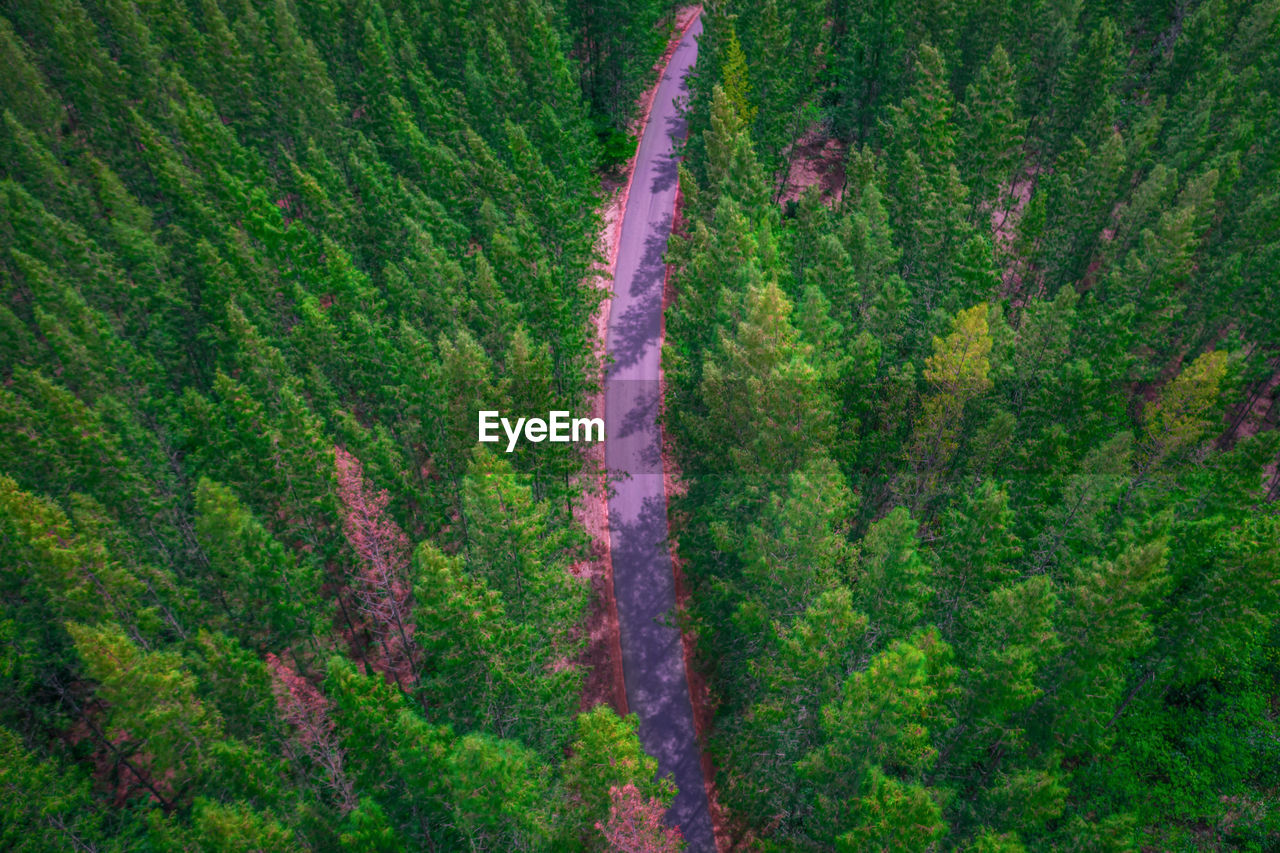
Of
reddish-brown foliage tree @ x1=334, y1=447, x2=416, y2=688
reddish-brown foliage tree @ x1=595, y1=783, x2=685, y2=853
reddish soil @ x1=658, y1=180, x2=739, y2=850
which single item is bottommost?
reddish soil @ x1=658, y1=180, x2=739, y2=850

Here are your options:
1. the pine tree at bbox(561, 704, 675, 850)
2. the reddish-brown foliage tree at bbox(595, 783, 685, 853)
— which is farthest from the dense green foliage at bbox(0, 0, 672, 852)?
the reddish-brown foliage tree at bbox(595, 783, 685, 853)

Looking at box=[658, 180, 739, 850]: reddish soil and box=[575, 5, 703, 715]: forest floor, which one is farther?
box=[575, 5, 703, 715]: forest floor

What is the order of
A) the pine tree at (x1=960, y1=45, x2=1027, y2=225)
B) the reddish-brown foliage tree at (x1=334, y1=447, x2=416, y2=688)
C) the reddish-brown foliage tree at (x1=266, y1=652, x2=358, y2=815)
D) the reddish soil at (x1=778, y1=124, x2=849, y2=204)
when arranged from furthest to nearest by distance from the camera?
the reddish soil at (x1=778, y1=124, x2=849, y2=204)
the pine tree at (x1=960, y1=45, x2=1027, y2=225)
the reddish-brown foliage tree at (x1=334, y1=447, x2=416, y2=688)
the reddish-brown foliage tree at (x1=266, y1=652, x2=358, y2=815)

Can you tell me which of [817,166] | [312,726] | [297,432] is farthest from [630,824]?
[817,166]

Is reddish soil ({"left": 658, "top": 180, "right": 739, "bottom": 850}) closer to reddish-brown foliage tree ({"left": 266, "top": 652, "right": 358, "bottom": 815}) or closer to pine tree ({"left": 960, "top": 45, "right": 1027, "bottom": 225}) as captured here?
reddish-brown foliage tree ({"left": 266, "top": 652, "right": 358, "bottom": 815})

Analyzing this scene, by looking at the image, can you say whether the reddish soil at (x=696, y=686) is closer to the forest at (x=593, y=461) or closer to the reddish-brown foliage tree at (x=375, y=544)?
the forest at (x=593, y=461)

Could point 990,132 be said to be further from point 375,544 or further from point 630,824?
point 630,824

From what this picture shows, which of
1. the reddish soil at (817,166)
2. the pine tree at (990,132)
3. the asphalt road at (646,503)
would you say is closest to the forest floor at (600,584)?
the asphalt road at (646,503)
